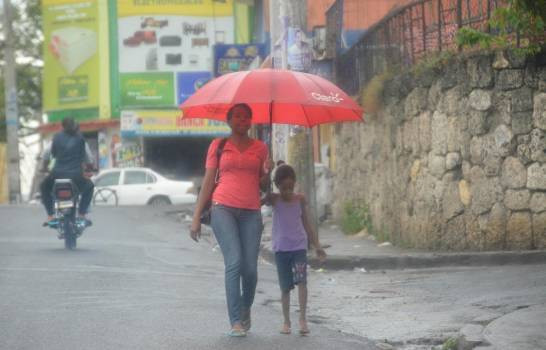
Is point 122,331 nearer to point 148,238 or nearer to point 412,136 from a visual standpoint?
point 412,136

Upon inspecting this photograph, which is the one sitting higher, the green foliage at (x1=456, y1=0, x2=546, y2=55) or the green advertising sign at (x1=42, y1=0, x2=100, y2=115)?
the green advertising sign at (x1=42, y1=0, x2=100, y2=115)

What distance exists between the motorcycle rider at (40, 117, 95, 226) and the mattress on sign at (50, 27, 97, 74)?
30206 mm

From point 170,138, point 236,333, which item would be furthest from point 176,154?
point 236,333

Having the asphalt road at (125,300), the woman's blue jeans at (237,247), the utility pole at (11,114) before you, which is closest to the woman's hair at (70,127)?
the asphalt road at (125,300)

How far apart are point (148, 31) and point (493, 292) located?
35448 millimetres

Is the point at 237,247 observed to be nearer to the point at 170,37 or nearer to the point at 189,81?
the point at 189,81

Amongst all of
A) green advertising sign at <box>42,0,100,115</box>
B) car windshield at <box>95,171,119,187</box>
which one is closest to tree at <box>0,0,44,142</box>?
green advertising sign at <box>42,0,100,115</box>

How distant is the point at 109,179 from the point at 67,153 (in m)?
18.7

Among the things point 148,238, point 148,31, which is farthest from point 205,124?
point 148,238

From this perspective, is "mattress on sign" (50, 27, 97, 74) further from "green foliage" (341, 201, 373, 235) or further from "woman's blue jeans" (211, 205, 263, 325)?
"woman's blue jeans" (211, 205, 263, 325)

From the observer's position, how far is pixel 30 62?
53406mm

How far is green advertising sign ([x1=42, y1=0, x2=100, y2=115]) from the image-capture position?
45.4 meters

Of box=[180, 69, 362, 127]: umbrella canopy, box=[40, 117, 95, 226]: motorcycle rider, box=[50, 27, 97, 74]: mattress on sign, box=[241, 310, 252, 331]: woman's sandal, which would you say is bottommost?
box=[241, 310, 252, 331]: woman's sandal

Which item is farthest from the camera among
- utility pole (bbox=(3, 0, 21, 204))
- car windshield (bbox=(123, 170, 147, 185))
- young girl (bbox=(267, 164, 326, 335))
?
utility pole (bbox=(3, 0, 21, 204))
